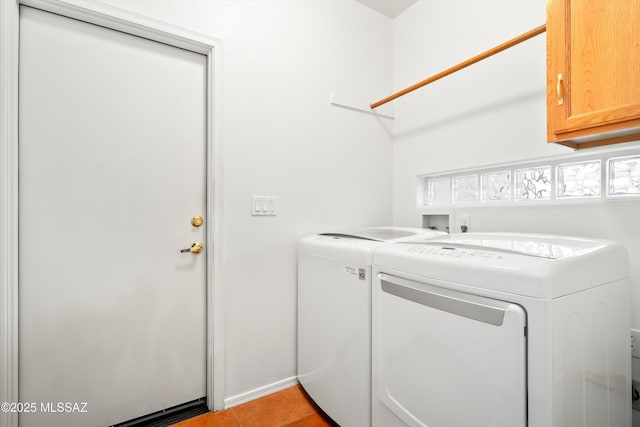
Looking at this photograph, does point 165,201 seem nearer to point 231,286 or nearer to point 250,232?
point 250,232

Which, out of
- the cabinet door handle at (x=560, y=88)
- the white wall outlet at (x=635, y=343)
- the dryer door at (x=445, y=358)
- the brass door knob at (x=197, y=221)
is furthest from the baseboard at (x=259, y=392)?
the cabinet door handle at (x=560, y=88)

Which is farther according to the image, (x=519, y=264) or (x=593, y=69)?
(x=593, y=69)

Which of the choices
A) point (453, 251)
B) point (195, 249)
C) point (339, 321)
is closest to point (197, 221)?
point (195, 249)

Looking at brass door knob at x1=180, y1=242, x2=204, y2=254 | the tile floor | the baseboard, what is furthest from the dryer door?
brass door knob at x1=180, y1=242, x2=204, y2=254

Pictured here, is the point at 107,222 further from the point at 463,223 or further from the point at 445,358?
the point at 463,223

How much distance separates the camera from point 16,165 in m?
1.23

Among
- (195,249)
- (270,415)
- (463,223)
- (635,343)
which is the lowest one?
(270,415)

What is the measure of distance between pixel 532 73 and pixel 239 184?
1.69m

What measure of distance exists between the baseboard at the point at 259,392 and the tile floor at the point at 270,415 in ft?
0.07

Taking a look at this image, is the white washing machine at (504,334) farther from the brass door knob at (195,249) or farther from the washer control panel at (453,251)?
the brass door knob at (195,249)

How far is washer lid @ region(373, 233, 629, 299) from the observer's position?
75cm

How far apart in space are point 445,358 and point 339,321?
574mm

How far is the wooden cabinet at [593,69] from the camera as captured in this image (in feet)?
3.14

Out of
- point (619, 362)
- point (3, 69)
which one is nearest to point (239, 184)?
point (3, 69)
